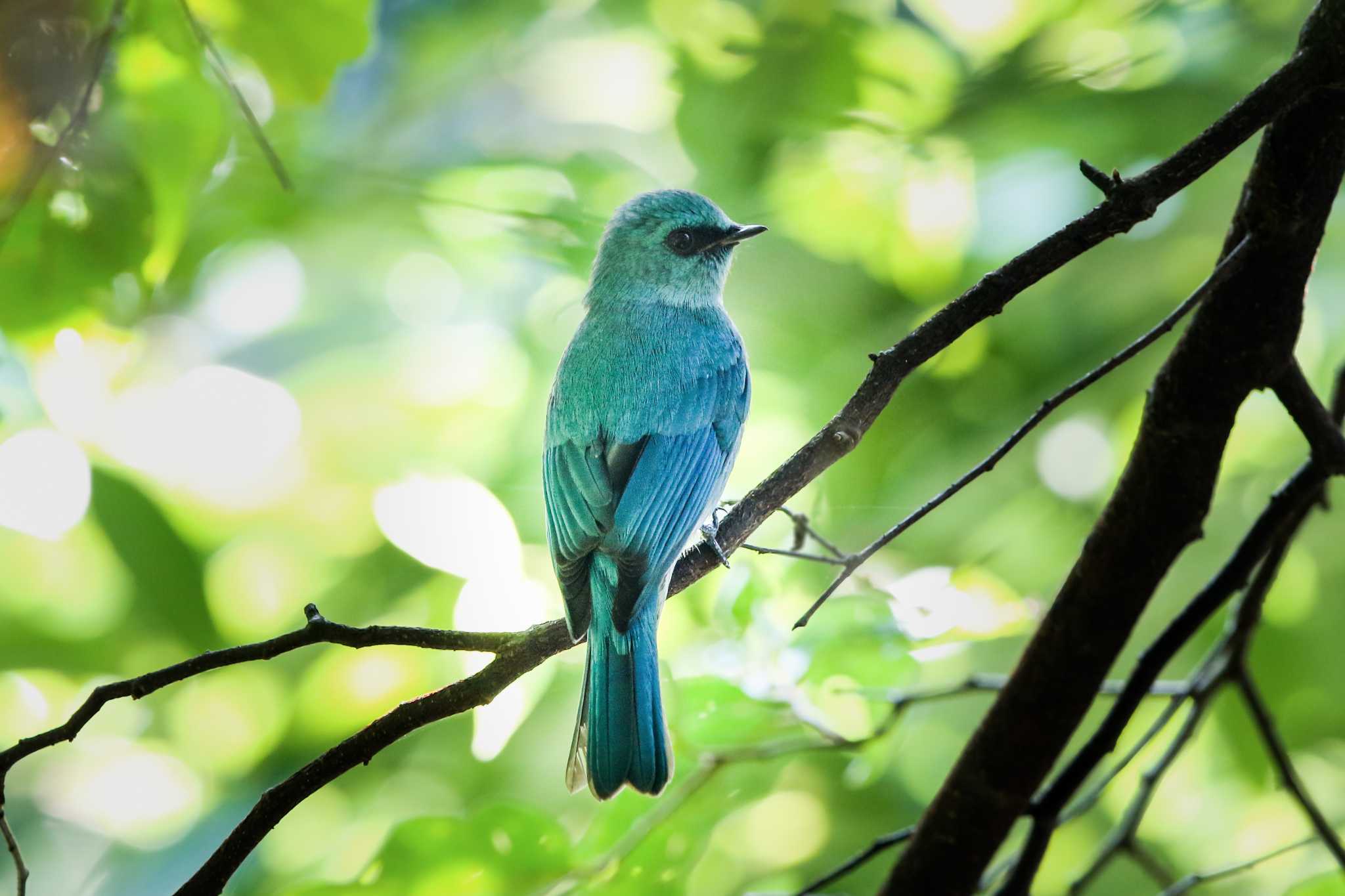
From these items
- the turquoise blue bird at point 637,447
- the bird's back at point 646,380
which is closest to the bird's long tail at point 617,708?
the turquoise blue bird at point 637,447

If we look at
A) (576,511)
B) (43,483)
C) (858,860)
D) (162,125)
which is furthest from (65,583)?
(858,860)

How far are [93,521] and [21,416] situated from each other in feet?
1.11

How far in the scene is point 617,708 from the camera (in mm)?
1859

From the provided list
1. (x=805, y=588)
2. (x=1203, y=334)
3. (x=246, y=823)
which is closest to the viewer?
(x=246, y=823)

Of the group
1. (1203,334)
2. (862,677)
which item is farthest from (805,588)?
(1203,334)

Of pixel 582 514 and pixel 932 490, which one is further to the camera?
pixel 932 490

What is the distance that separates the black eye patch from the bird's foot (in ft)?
2.55

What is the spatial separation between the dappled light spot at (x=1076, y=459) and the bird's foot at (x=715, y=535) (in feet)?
3.33

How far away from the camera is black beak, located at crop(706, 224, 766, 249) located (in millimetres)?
2691

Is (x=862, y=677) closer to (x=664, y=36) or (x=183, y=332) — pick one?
(x=664, y=36)

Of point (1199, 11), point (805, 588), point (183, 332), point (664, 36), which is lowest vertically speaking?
point (805, 588)

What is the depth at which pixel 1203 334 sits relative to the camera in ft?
5.92

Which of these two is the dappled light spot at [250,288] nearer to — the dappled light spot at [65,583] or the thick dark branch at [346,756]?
the dappled light spot at [65,583]

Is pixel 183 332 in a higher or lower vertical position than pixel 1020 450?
higher
